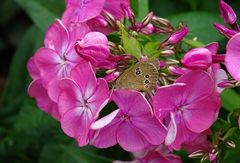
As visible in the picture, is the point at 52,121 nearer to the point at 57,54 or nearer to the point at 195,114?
the point at 57,54

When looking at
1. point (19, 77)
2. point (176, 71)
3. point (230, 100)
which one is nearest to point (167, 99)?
point (176, 71)

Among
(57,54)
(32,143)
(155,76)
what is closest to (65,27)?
(57,54)

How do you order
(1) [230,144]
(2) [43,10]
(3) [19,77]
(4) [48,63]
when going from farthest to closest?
(3) [19,77] < (2) [43,10] < (4) [48,63] < (1) [230,144]

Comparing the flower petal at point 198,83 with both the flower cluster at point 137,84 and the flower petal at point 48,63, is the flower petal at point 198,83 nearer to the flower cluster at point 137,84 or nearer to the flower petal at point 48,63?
the flower cluster at point 137,84

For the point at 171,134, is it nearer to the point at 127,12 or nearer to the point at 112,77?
the point at 112,77

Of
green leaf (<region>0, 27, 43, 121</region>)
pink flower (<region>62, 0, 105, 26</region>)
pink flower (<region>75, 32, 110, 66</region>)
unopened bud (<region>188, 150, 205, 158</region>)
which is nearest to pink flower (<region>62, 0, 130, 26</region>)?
pink flower (<region>62, 0, 105, 26</region>)

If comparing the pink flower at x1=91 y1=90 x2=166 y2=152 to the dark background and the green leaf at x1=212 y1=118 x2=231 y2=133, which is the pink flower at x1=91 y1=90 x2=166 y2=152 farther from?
the dark background

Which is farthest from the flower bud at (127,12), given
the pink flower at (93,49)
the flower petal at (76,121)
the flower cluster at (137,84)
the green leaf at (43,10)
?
the green leaf at (43,10)
